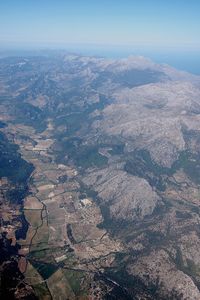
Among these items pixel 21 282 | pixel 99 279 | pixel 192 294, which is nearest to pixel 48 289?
pixel 21 282

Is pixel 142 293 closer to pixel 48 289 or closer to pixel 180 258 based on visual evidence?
pixel 180 258

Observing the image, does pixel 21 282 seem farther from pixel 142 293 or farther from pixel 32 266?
pixel 142 293

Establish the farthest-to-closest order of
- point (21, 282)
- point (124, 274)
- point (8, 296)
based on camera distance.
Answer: point (124, 274) < point (21, 282) < point (8, 296)

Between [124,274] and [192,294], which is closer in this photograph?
[192,294]

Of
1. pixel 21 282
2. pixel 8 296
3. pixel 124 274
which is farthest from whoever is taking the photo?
pixel 124 274

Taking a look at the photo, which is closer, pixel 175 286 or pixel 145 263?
pixel 175 286

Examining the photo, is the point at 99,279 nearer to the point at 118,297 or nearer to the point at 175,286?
the point at 118,297

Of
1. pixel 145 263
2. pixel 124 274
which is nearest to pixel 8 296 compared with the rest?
pixel 124 274

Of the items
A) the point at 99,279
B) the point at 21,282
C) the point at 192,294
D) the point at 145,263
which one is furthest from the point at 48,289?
the point at 192,294
